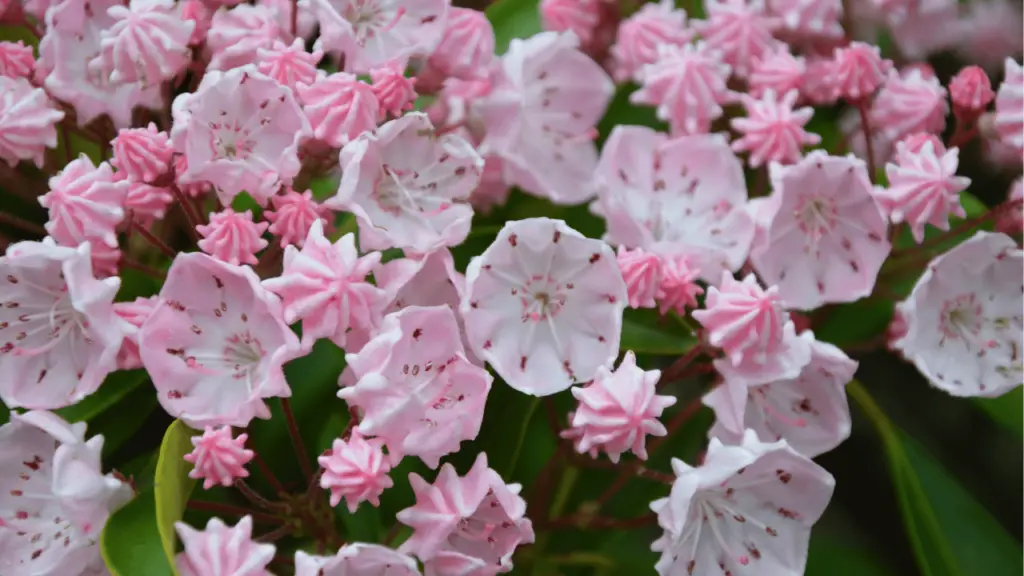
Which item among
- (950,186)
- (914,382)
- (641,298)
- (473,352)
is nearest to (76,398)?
(473,352)

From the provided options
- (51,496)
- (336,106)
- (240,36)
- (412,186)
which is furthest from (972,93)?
(51,496)

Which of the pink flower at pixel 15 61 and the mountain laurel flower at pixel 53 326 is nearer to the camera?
the mountain laurel flower at pixel 53 326

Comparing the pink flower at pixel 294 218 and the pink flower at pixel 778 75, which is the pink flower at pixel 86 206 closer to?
the pink flower at pixel 294 218

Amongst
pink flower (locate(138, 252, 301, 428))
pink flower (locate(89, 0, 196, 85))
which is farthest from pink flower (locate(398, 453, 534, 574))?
pink flower (locate(89, 0, 196, 85))

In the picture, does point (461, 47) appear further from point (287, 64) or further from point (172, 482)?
point (172, 482)

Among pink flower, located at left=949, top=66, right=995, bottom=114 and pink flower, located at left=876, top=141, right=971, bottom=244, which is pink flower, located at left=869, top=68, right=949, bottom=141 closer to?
pink flower, located at left=949, top=66, right=995, bottom=114

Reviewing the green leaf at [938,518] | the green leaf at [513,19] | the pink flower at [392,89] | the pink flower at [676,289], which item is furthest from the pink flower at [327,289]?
the green leaf at [938,518]
